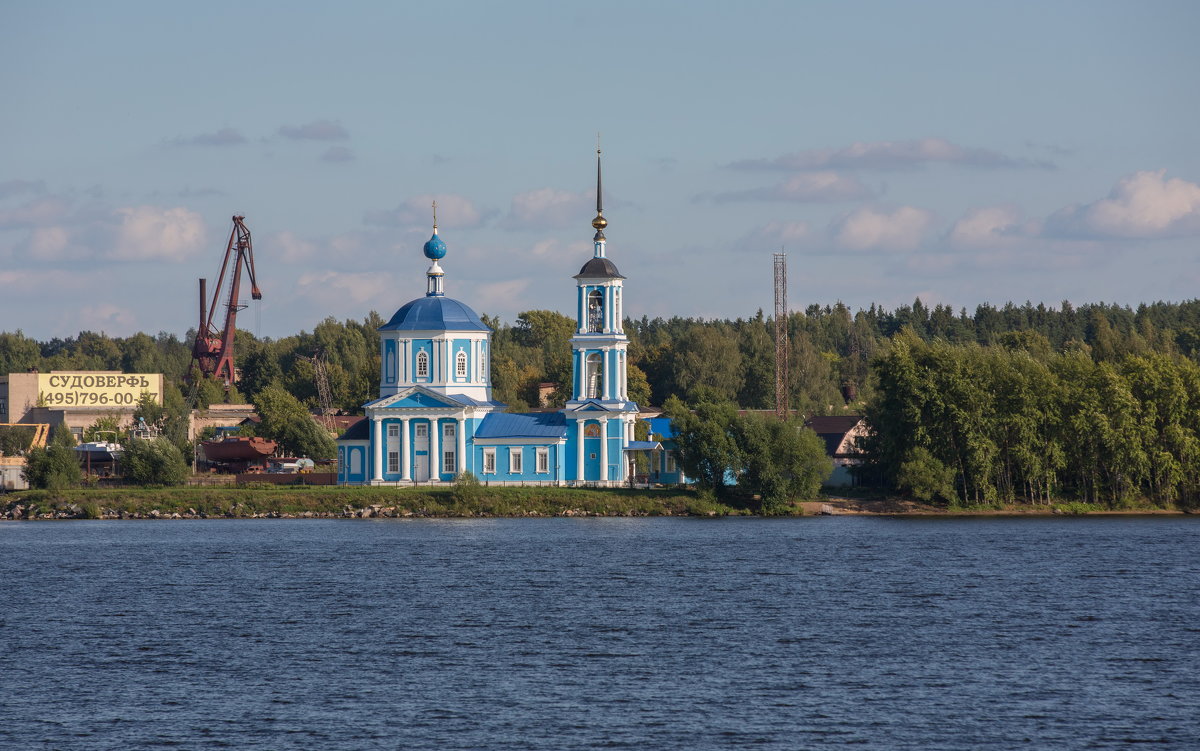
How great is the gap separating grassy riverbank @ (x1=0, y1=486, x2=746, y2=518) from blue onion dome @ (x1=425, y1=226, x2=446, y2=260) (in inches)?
644

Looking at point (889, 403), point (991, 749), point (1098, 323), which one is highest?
point (1098, 323)

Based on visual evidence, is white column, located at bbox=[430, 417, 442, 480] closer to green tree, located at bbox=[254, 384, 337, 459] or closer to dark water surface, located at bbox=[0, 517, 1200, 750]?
green tree, located at bbox=[254, 384, 337, 459]

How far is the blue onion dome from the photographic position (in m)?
93.1

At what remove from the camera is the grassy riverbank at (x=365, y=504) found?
81.5m

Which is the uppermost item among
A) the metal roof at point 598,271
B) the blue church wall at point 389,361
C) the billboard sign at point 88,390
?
the metal roof at point 598,271

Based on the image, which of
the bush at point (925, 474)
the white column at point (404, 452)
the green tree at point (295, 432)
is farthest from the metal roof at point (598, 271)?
the green tree at point (295, 432)

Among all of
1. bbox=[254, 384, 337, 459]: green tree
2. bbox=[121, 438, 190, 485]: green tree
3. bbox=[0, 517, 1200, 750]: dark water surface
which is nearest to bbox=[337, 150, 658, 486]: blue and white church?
bbox=[121, 438, 190, 485]: green tree

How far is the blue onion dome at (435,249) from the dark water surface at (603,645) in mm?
31739

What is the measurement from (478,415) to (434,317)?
5.98m

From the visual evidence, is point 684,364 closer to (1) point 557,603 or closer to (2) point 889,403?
(2) point 889,403

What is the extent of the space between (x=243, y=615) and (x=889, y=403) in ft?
156

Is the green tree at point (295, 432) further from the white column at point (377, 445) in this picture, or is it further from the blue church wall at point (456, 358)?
the blue church wall at point (456, 358)

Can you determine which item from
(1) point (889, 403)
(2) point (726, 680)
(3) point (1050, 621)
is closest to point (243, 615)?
(2) point (726, 680)

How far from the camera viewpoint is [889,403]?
8319 cm
